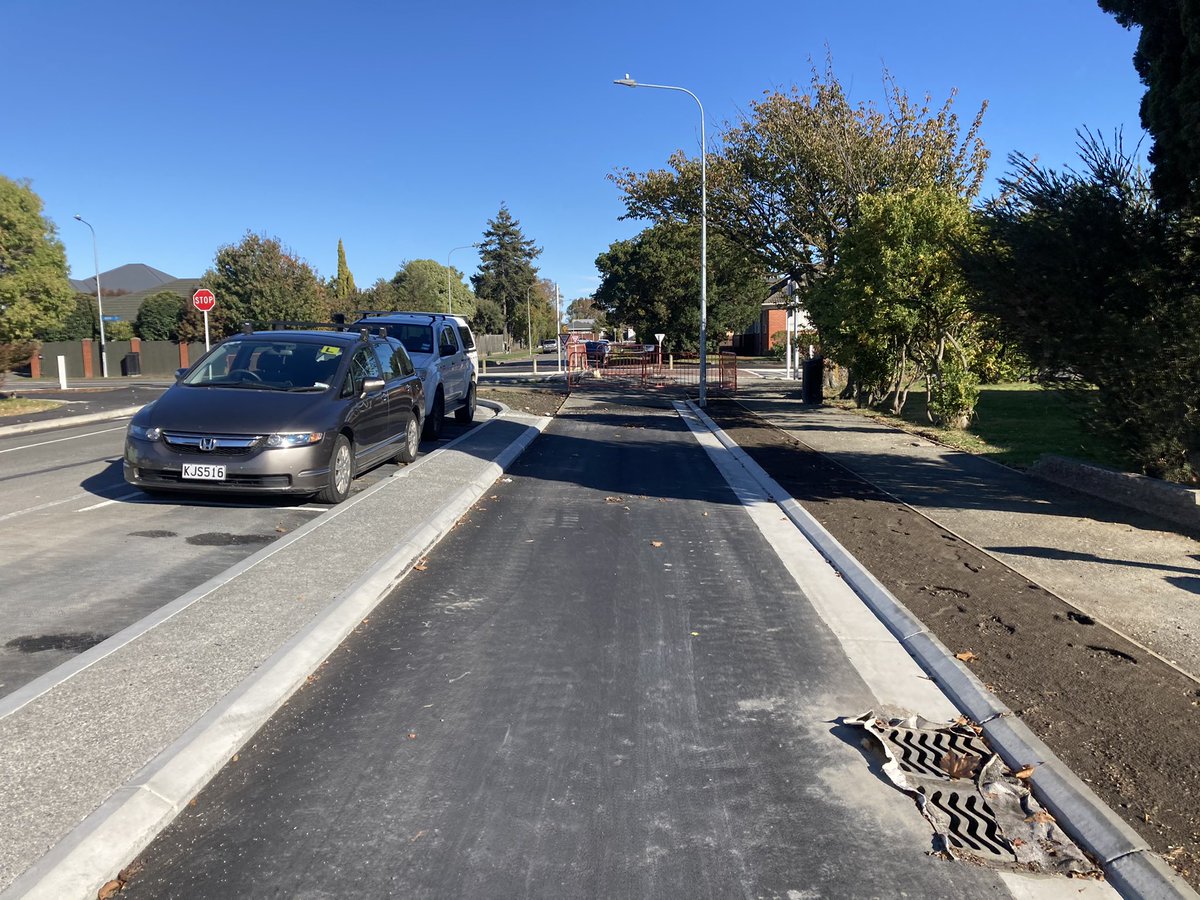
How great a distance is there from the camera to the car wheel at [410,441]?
Result: 41.2 ft

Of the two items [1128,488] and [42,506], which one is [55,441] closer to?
[42,506]

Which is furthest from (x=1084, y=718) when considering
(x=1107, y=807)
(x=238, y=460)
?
(x=238, y=460)

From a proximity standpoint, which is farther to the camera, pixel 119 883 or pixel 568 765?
pixel 568 765

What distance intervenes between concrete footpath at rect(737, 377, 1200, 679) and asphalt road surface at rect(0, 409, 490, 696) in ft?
20.9

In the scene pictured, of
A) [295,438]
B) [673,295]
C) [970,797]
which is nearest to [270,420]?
[295,438]

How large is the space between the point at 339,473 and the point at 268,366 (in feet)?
5.17

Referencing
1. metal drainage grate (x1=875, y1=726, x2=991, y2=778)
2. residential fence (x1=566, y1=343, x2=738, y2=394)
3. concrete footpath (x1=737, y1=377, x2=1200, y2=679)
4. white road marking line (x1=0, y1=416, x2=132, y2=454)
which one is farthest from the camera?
residential fence (x1=566, y1=343, x2=738, y2=394)

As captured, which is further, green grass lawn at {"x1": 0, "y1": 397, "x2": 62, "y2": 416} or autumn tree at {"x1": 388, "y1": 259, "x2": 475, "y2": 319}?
autumn tree at {"x1": 388, "y1": 259, "x2": 475, "y2": 319}

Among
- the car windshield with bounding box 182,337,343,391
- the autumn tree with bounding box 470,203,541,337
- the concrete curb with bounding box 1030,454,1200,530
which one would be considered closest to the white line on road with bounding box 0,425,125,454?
the car windshield with bounding box 182,337,343,391

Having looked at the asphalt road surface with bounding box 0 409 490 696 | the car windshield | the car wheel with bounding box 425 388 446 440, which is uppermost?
the car windshield

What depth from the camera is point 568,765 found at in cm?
411

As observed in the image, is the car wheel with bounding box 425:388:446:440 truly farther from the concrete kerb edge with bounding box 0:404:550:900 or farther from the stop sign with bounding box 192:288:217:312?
the stop sign with bounding box 192:288:217:312

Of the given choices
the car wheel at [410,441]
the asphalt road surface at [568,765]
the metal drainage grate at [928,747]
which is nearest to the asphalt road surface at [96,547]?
the car wheel at [410,441]

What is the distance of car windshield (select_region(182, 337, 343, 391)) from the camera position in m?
9.84
